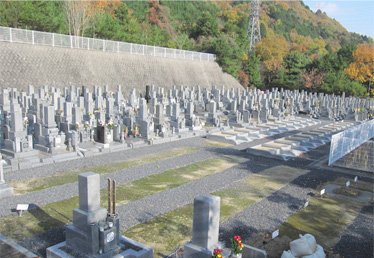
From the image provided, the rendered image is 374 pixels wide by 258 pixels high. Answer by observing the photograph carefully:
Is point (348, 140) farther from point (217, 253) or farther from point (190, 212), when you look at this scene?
point (217, 253)

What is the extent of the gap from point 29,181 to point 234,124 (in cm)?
1533

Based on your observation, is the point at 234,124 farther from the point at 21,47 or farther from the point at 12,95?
the point at 21,47

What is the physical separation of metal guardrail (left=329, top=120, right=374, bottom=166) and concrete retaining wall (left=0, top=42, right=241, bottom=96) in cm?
2231

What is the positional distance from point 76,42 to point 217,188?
27361mm

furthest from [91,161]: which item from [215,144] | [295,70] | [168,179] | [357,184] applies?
[295,70]

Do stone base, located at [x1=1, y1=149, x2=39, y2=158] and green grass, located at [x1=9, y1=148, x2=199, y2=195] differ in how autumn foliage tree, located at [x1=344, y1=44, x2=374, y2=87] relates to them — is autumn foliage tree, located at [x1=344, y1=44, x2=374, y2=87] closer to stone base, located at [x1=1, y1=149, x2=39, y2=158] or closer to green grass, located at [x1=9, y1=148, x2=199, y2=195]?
green grass, located at [x1=9, y1=148, x2=199, y2=195]

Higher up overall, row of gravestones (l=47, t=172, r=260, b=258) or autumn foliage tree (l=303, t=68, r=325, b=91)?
autumn foliage tree (l=303, t=68, r=325, b=91)

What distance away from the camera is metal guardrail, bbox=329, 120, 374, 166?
46.1 ft

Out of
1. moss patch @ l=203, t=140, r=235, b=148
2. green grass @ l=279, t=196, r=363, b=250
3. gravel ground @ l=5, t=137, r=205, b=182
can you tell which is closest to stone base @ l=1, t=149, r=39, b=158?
gravel ground @ l=5, t=137, r=205, b=182

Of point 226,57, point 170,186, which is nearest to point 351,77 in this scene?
point 226,57

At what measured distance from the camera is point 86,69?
31.4 meters

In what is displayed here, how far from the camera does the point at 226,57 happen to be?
50.2m

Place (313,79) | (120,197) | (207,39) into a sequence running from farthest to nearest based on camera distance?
(207,39), (313,79), (120,197)

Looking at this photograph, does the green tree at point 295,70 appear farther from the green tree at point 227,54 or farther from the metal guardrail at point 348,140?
the metal guardrail at point 348,140
